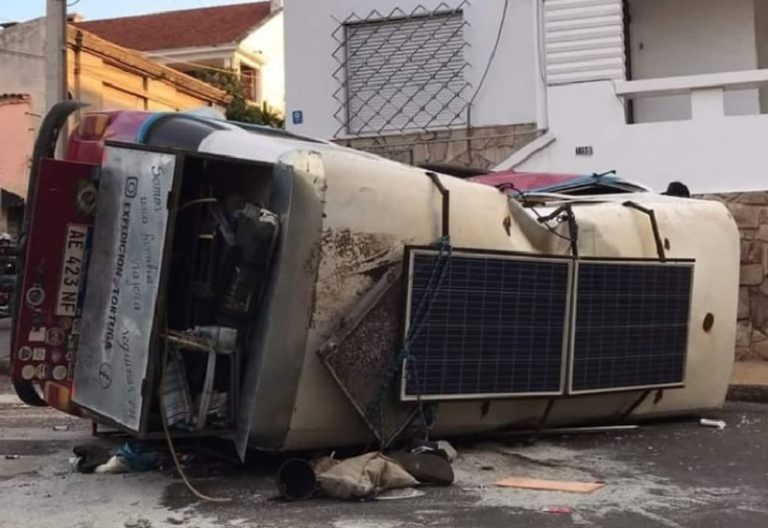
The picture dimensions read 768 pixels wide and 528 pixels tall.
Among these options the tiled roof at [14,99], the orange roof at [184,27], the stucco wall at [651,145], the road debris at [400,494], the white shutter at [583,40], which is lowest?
the road debris at [400,494]

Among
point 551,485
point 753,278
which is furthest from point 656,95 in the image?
point 551,485

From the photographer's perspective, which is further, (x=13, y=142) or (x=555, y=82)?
(x=13, y=142)

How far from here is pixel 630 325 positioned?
671 cm

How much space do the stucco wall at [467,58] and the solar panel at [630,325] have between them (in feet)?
15.7

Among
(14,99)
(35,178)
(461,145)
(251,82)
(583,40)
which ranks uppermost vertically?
(251,82)

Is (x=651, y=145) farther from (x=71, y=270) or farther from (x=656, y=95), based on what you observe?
(x=71, y=270)

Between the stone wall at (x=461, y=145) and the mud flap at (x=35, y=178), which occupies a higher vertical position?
the stone wall at (x=461, y=145)

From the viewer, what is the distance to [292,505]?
201 inches

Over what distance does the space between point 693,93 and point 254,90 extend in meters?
23.6

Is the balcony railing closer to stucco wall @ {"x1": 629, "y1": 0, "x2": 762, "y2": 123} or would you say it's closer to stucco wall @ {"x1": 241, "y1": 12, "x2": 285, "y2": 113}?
stucco wall @ {"x1": 629, "y1": 0, "x2": 762, "y2": 123}

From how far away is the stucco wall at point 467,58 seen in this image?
1130cm

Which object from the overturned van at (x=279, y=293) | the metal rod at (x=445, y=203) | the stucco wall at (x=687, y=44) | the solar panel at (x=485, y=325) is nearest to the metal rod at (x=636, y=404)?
the overturned van at (x=279, y=293)

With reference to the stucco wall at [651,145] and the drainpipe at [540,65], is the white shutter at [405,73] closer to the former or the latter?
the drainpipe at [540,65]

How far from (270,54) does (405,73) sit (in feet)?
74.3
